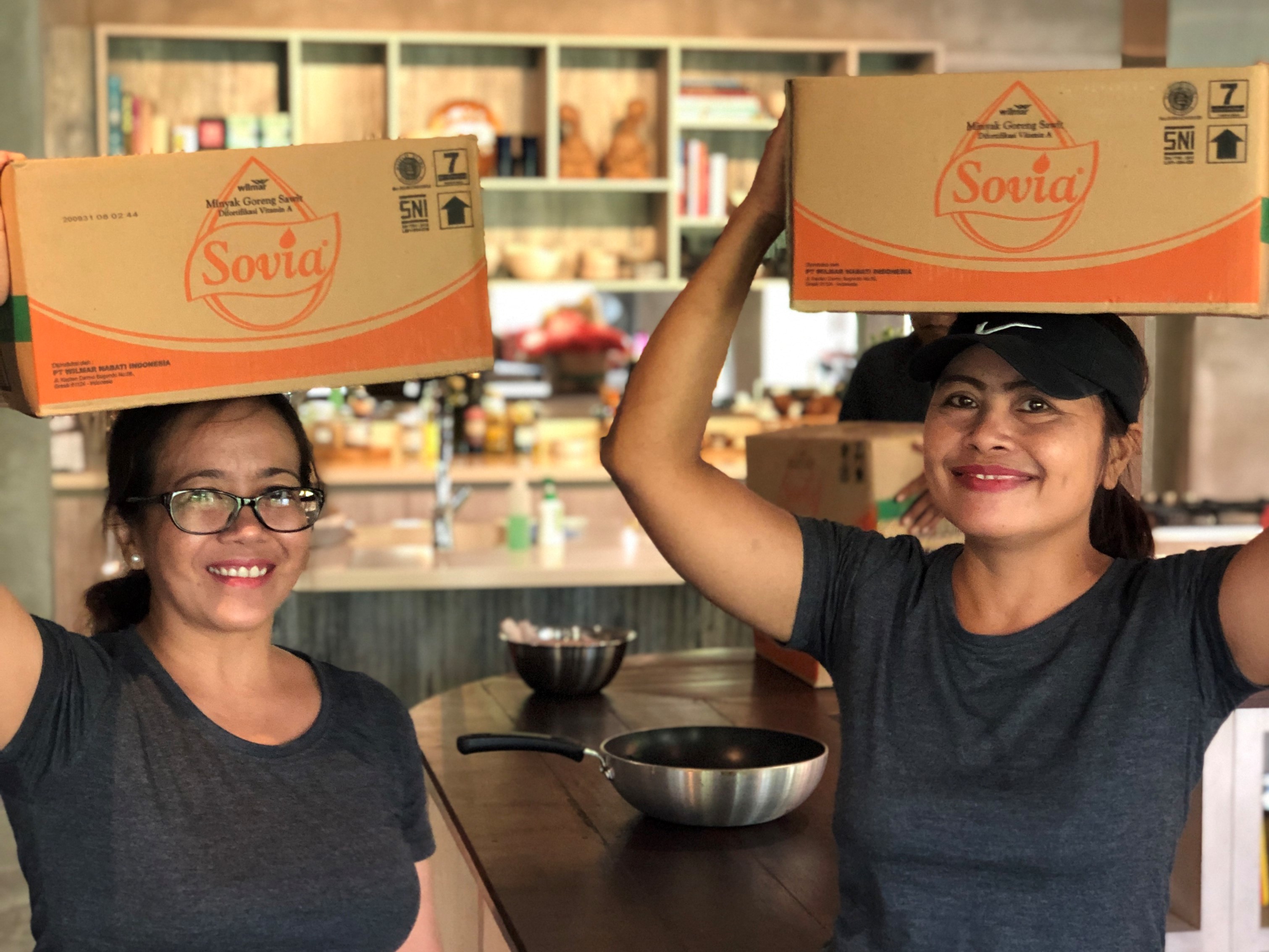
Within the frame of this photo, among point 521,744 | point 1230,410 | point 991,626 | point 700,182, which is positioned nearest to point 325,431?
point 700,182

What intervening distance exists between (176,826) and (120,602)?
1.08 ft

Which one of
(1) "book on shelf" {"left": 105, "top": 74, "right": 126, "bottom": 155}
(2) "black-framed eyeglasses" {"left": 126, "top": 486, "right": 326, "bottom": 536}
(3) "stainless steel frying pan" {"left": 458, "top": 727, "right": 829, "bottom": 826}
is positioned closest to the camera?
(2) "black-framed eyeglasses" {"left": 126, "top": 486, "right": 326, "bottom": 536}

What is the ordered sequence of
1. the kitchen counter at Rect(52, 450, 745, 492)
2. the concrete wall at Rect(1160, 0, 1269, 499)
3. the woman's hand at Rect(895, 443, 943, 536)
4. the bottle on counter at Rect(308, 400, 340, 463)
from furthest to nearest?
1. the bottle on counter at Rect(308, 400, 340, 463)
2. the kitchen counter at Rect(52, 450, 745, 492)
3. the concrete wall at Rect(1160, 0, 1269, 499)
4. the woman's hand at Rect(895, 443, 943, 536)

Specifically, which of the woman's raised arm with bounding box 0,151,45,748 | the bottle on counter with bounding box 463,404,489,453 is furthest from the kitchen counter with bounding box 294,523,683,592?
the woman's raised arm with bounding box 0,151,45,748

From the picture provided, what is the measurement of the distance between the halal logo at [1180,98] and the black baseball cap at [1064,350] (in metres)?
0.19

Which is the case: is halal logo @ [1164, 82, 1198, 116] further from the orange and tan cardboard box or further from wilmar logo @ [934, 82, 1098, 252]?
the orange and tan cardboard box

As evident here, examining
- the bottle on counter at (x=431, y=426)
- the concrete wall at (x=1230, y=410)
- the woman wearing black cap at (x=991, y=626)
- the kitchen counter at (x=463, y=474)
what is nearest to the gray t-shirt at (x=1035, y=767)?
the woman wearing black cap at (x=991, y=626)

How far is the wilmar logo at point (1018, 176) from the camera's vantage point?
1.14m

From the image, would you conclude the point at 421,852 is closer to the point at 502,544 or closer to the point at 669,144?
the point at 502,544

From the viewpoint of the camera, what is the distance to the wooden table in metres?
1.36

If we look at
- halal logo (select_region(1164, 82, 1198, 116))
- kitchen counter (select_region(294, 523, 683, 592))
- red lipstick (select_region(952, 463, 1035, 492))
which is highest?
halal logo (select_region(1164, 82, 1198, 116))

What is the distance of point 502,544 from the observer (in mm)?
4406

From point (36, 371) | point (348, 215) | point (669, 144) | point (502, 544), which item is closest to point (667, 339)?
point (348, 215)

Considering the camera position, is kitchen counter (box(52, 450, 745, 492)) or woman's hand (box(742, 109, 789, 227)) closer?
woman's hand (box(742, 109, 789, 227))
